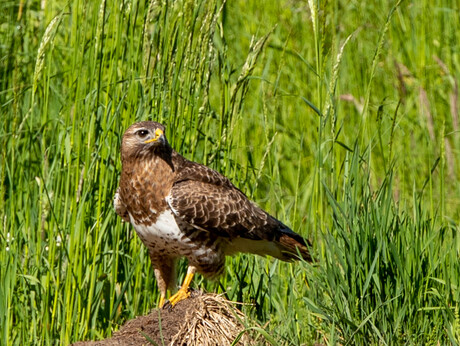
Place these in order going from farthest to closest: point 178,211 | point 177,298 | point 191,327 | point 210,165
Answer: point 210,165 < point 178,211 < point 177,298 < point 191,327

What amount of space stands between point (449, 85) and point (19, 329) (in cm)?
425

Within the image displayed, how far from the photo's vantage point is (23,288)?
14.5 feet

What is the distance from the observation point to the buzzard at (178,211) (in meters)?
4.40

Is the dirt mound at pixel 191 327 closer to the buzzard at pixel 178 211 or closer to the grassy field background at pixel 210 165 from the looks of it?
the grassy field background at pixel 210 165

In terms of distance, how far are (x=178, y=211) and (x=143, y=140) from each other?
0.42 meters

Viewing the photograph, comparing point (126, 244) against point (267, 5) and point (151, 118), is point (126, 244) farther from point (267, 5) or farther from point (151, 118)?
point (267, 5)

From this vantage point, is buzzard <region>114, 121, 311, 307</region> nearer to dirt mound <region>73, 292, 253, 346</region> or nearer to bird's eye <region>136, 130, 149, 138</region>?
bird's eye <region>136, 130, 149, 138</region>

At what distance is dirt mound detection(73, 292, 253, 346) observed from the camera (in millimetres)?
3465

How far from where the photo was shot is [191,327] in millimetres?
3480

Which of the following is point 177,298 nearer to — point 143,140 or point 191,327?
point 191,327

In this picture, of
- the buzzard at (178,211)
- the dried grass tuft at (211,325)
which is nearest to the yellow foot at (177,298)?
the buzzard at (178,211)

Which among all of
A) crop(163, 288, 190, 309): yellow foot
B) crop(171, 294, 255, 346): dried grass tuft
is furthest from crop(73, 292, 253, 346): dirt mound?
crop(163, 288, 190, 309): yellow foot

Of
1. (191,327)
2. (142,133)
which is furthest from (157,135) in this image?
(191,327)

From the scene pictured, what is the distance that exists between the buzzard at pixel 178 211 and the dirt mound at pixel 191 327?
2.22 ft
